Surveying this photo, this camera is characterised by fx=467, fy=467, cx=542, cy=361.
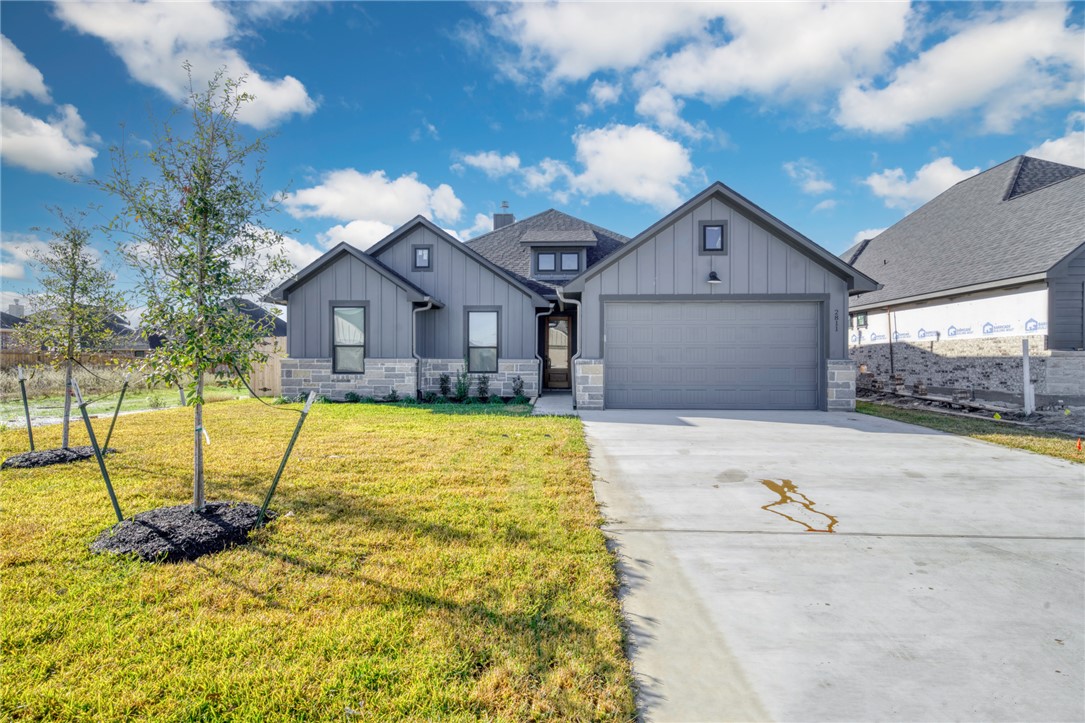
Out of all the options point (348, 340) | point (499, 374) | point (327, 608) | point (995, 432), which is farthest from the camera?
point (499, 374)

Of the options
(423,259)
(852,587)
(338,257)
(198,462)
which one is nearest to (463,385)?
(423,259)

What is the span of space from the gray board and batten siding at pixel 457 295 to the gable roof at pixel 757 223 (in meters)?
2.69

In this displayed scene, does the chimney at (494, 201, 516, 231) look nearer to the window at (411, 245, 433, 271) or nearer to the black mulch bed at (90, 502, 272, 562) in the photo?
the window at (411, 245, 433, 271)

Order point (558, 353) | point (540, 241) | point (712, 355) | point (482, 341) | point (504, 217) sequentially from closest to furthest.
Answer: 1. point (712, 355)
2. point (482, 341)
3. point (558, 353)
4. point (540, 241)
5. point (504, 217)

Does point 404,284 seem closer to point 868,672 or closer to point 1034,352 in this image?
point 868,672

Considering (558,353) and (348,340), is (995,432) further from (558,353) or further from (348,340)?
(348,340)

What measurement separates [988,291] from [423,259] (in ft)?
49.2

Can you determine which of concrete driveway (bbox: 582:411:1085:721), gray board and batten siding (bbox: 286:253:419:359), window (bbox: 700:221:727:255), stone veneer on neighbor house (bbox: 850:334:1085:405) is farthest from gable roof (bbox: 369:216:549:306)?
stone veneer on neighbor house (bbox: 850:334:1085:405)

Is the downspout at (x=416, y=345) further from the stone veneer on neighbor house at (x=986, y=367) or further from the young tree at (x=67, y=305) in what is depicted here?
the stone veneer on neighbor house at (x=986, y=367)

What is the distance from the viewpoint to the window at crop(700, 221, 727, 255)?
35.3 ft

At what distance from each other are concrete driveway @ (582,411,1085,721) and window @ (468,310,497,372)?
25.6ft

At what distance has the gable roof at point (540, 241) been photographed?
15.3m

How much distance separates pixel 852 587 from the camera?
2928 millimetres

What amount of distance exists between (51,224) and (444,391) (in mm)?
8472
